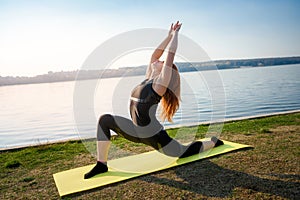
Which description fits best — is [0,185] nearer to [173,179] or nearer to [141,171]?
[141,171]

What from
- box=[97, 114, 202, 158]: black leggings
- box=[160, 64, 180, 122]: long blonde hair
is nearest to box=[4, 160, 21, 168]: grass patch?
box=[97, 114, 202, 158]: black leggings

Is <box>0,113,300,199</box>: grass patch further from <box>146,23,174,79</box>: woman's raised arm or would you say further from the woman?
<box>146,23,174,79</box>: woman's raised arm

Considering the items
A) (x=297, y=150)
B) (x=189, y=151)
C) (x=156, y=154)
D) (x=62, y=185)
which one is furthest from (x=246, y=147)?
(x=62, y=185)

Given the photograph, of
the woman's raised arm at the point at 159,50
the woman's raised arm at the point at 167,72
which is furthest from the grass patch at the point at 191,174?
the woman's raised arm at the point at 159,50

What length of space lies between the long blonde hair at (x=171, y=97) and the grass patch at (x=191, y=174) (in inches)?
30.9

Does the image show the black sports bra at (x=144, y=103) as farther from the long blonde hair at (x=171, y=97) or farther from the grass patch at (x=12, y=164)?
the grass patch at (x=12, y=164)

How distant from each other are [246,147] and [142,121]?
1.85m

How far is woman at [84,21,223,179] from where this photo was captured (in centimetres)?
350

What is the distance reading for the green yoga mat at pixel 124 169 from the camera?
133 inches

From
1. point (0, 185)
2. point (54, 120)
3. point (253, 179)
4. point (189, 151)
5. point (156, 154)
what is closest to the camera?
point (253, 179)

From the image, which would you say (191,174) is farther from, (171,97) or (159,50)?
(159,50)

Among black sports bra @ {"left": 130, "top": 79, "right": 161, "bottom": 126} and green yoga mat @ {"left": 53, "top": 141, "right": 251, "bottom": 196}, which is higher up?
black sports bra @ {"left": 130, "top": 79, "right": 161, "bottom": 126}

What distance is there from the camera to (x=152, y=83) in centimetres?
354

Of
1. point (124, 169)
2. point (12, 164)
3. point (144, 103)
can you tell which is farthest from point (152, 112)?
point (12, 164)
